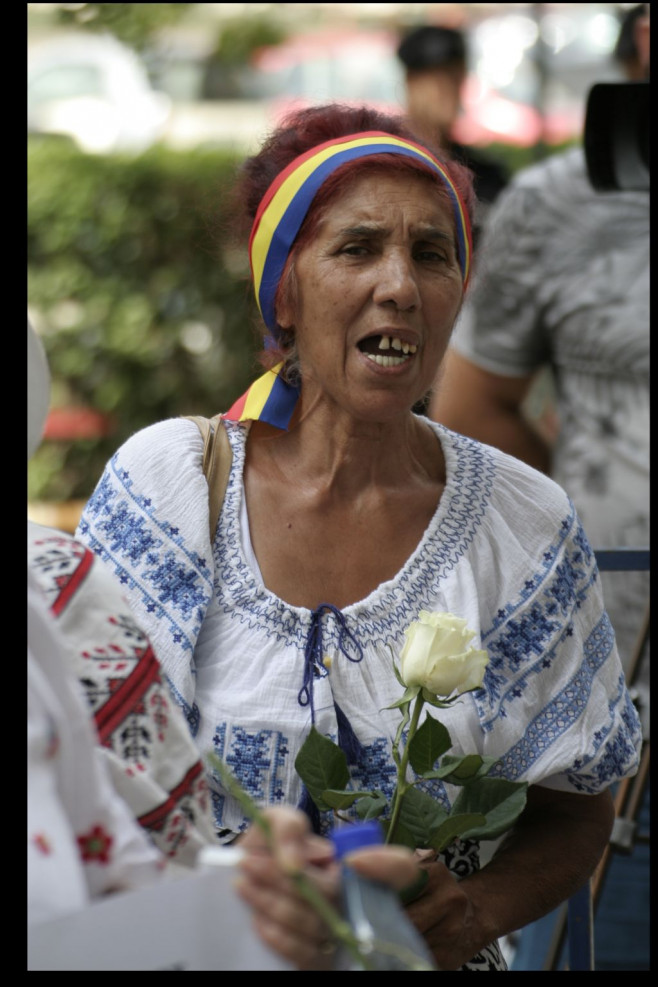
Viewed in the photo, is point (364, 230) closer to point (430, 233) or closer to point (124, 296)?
point (430, 233)

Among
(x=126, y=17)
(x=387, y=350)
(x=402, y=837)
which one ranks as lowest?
(x=402, y=837)

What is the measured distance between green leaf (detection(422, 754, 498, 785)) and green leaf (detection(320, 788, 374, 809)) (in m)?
0.10

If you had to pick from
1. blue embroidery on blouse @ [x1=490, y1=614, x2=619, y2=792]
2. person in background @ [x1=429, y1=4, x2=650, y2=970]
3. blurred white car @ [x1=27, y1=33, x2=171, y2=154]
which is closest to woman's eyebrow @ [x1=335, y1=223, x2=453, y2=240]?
blue embroidery on blouse @ [x1=490, y1=614, x2=619, y2=792]

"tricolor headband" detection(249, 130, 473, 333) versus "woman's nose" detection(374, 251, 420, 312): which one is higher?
"tricolor headband" detection(249, 130, 473, 333)

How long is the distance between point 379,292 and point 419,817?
93 centimetres

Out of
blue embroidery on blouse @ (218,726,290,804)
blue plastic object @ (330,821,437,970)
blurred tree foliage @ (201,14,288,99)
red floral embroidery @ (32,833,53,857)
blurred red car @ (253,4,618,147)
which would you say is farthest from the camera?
blurred tree foliage @ (201,14,288,99)

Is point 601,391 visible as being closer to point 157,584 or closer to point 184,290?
point 157,584

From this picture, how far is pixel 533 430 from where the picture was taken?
446cm

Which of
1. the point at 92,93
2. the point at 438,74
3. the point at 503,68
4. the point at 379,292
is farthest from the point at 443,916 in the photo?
the point at 503,68

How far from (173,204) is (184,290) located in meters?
0.56

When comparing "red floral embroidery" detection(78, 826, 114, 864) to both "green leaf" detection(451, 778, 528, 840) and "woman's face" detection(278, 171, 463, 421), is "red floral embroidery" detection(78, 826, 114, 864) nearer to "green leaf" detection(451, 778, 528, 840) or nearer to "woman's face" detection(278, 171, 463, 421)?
"green leaf" detection(451, 778, 528, 840)

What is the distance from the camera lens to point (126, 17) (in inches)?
404

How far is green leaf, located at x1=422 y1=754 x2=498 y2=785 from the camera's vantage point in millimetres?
2078
